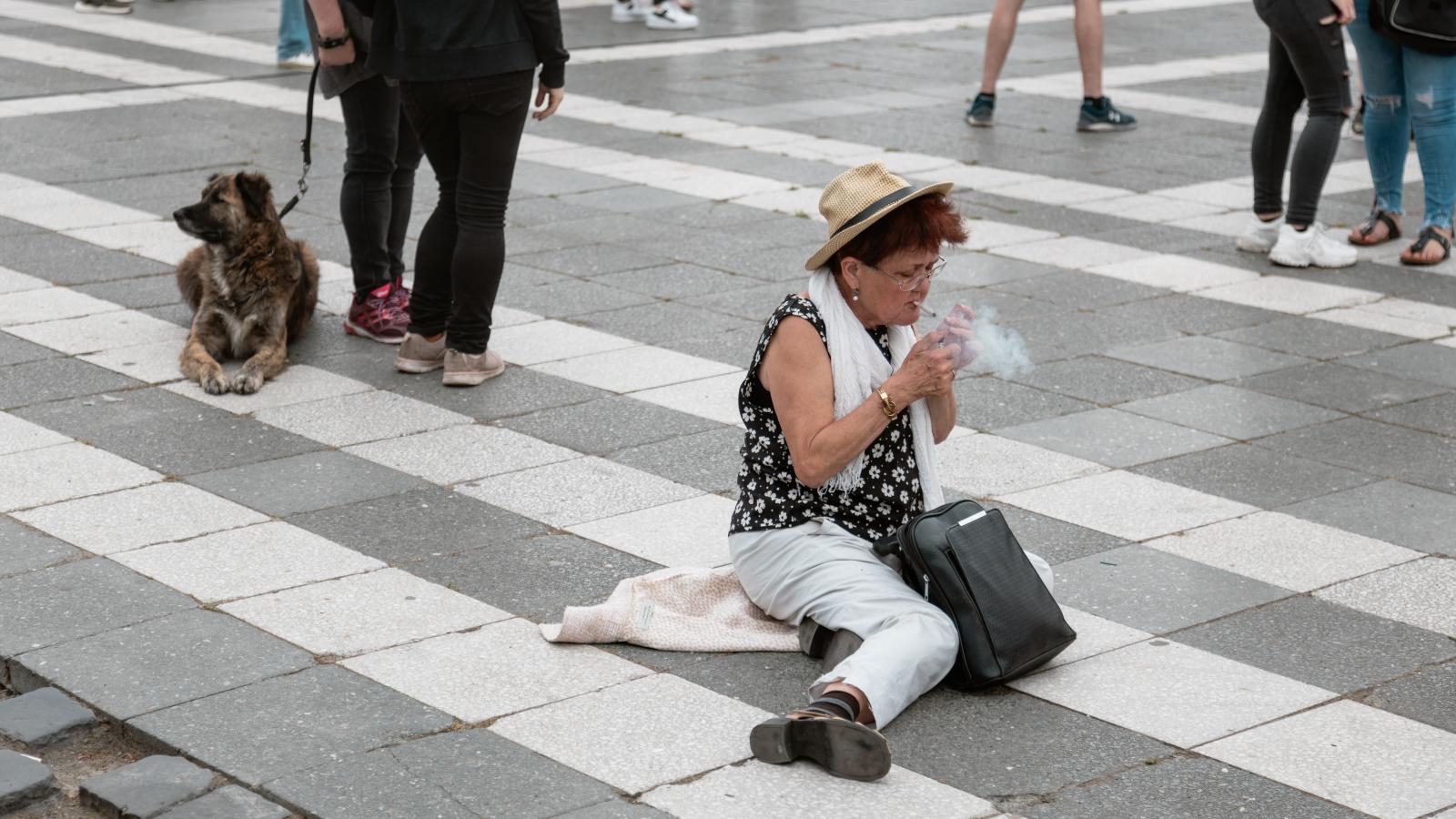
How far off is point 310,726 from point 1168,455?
303 centimetres

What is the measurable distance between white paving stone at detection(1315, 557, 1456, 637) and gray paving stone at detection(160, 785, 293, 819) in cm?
266

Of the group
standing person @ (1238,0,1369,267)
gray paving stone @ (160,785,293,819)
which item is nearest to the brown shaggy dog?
gray paving stone @ (160,785,293,819)

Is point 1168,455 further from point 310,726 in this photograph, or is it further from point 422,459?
point 310,726

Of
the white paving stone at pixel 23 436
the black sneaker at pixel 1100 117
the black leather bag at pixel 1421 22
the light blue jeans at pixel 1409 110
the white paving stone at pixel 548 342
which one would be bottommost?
the white paving stone at pixel 23 436

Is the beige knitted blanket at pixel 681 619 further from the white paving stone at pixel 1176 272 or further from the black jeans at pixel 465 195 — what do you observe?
the white paving stone at pixel 1176 272

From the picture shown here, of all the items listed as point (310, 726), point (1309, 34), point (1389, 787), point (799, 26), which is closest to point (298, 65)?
point (799, 26)

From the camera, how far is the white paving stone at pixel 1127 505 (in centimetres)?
523

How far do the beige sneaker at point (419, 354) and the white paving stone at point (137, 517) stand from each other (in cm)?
136

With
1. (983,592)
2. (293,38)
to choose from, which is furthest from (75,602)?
(293,38)

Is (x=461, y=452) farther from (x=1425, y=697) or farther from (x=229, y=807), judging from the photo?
(x=1425, y=697)

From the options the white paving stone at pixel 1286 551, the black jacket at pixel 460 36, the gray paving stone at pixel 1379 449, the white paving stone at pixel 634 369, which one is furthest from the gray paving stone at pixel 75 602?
the gray paving stone at pixel 1379 449

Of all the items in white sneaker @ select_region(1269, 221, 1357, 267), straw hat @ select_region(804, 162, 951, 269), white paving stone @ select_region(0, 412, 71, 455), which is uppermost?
straw hat @ select_region(804, 162, 951, 269)

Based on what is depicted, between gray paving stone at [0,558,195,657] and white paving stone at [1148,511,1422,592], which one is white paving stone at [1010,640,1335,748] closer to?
white paving stone at [1148,511,1422,592]

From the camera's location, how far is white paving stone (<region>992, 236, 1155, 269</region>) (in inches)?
331
